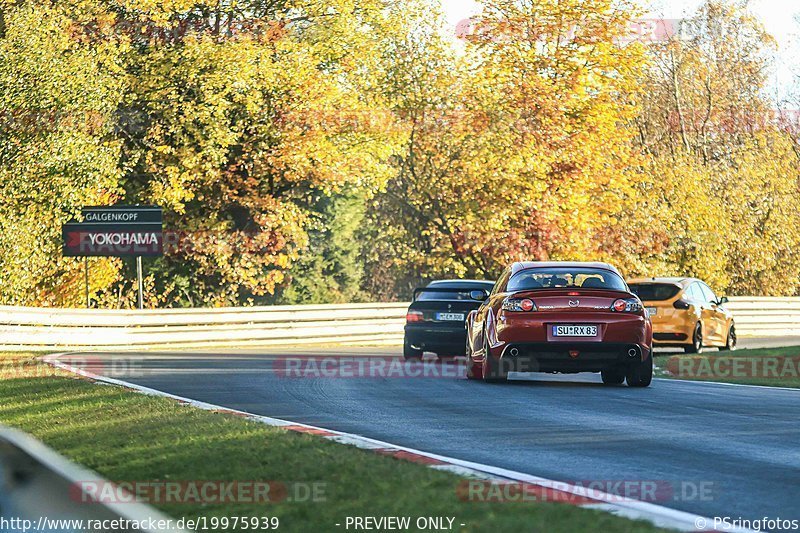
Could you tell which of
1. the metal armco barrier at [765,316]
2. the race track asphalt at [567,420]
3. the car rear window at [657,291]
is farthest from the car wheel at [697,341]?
the metal armco barrier at [765,316]

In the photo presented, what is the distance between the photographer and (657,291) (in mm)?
25641

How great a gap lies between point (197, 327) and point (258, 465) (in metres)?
22.1

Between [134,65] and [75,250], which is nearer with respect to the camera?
[75,250]

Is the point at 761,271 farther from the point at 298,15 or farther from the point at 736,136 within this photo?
the point at 298,15

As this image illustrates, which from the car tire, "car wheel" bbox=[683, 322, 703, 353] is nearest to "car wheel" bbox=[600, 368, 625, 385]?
"car wheel" bbox=[683, 322, 703, 353]

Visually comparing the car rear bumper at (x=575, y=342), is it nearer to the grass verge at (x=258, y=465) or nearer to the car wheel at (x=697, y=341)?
the grass verge at (x=258, y=465)

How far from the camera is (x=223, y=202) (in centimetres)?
3712

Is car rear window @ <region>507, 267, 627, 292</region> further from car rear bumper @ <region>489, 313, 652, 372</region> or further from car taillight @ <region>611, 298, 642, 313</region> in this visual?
car rear bumper @ <region>489, 313, 652, 372</region>

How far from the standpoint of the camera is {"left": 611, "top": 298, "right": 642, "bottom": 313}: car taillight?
15.8m

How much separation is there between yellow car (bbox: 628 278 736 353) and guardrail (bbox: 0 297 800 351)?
7844 millimetres

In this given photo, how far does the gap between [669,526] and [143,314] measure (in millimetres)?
24267

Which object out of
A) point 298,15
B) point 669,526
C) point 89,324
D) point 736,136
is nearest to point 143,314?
point 89,324

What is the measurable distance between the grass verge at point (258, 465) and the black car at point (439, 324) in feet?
33.5

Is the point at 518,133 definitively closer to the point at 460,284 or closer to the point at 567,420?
the point at 460,284
